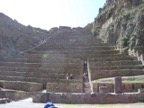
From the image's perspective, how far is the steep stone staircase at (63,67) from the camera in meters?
41.4

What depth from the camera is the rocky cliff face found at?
49.8 m

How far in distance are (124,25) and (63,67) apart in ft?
41.4

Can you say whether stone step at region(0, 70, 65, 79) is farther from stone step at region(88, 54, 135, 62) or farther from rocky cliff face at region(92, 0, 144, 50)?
rocky cliff face at region(92, 0, 144, 50)

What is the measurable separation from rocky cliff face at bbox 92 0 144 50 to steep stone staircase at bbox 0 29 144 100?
6.38ft

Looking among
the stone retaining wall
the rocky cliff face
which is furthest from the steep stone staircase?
the stone retaining wall

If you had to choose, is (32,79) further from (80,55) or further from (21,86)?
(80,55)

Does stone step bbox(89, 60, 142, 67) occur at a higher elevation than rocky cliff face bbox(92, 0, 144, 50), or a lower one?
lower

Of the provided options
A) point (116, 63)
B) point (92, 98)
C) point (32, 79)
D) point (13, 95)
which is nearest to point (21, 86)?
point (32, 79)

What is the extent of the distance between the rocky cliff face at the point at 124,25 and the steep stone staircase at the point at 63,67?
6.38ft

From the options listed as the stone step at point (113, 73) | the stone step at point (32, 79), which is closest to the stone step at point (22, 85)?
the stone step at point (32, 79)

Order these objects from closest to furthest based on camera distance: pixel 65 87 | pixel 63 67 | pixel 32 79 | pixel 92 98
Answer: pixel 92 98, pixel 65 87, pixel 32 79, pixel 63 67

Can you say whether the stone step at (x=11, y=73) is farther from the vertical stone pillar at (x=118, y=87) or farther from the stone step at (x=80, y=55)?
the vertical stone pillar at (x=118, y=87)

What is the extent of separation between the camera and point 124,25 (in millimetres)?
54062

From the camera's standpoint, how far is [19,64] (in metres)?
48.2
